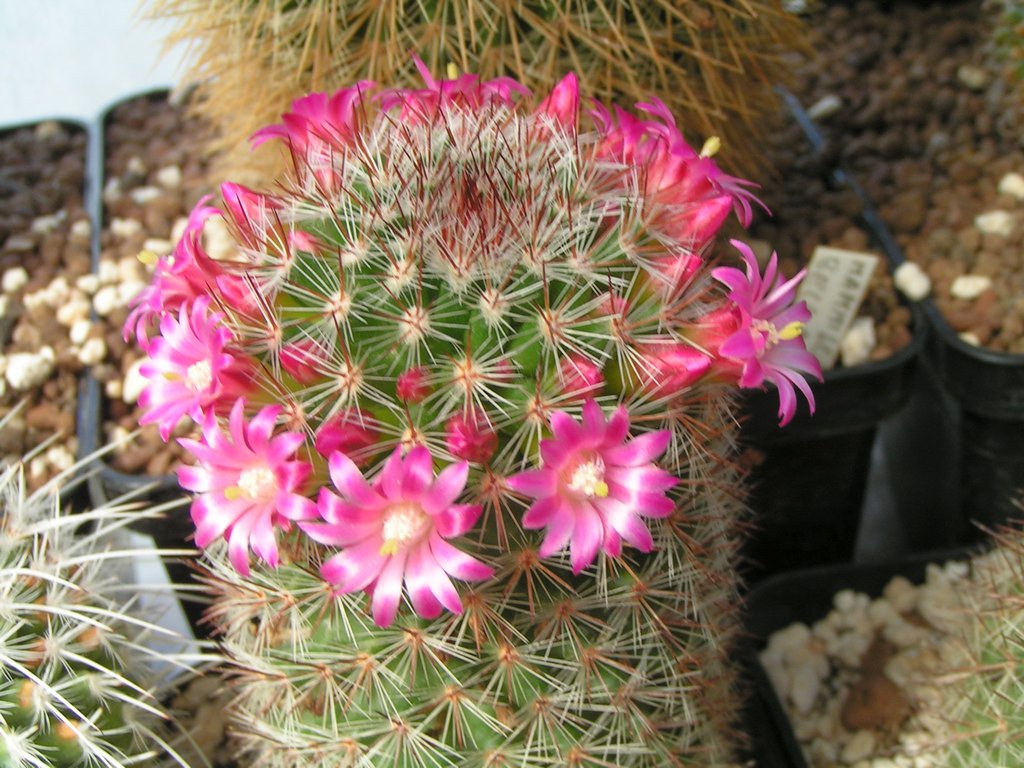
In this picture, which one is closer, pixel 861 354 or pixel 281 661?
pixel 281 661

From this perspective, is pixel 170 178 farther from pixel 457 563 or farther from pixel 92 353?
pixel 457 563

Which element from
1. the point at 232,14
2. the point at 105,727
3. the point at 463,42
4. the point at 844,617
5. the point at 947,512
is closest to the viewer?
the point at 105,727

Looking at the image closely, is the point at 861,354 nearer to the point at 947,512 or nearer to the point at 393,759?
the point at 947,512

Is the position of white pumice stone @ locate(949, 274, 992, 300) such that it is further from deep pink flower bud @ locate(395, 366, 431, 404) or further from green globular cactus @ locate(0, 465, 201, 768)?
green globular cactus @ locate(0, 465, 201, 768)

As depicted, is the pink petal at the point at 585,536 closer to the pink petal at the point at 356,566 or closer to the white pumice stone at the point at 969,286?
the pink petal at the point at 356,566

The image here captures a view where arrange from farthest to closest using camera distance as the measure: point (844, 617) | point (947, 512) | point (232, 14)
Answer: point (947, 512), point (844, 617), point (232, 14)

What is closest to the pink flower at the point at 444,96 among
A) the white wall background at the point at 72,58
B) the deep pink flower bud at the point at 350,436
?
the deep pink flower bud at the point at 350,436

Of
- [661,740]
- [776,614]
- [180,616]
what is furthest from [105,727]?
[776,614]
